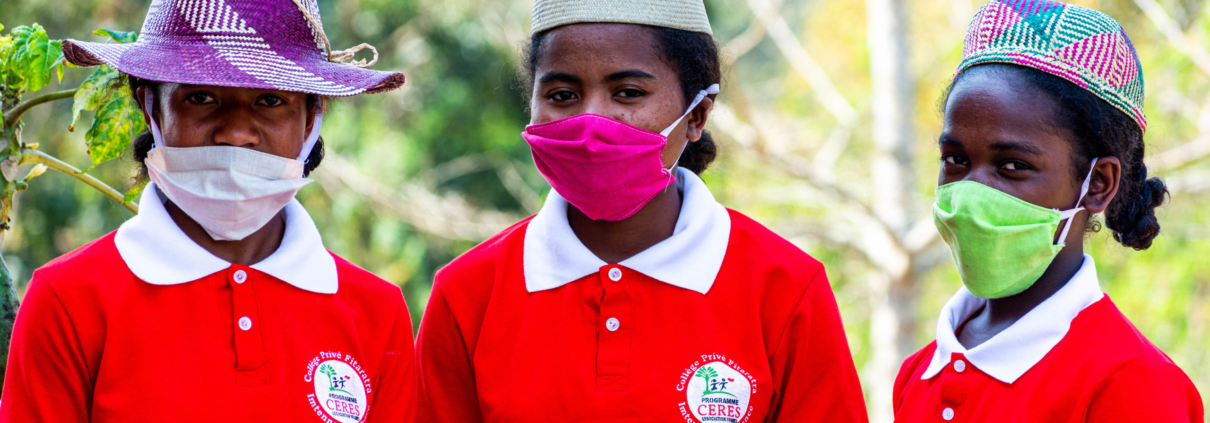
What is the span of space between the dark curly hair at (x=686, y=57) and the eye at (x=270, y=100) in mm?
659

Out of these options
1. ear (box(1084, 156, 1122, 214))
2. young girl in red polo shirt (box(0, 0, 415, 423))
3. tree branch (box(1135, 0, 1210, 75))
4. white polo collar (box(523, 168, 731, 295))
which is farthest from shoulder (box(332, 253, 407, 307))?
tree branch (box(1135, 0, 1210, 75))

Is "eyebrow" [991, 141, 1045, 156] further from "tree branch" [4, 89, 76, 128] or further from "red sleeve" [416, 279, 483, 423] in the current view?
"tree branch" [4, 89, 76, 128]

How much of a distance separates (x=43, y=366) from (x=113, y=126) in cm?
78

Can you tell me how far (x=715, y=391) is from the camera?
8.12 feet

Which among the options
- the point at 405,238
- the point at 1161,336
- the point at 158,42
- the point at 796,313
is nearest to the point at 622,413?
the point at 796,313

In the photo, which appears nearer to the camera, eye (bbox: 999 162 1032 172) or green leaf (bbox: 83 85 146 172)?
eye (bbox: 999 162 1032 172)

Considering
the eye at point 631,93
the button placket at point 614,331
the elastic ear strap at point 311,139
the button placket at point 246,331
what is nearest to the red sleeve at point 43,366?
the button placket at point 246,331

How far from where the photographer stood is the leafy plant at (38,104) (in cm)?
255

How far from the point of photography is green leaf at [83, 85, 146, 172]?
2.68 meters

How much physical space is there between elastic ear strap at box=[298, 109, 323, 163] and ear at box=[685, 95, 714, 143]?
38.1 inches

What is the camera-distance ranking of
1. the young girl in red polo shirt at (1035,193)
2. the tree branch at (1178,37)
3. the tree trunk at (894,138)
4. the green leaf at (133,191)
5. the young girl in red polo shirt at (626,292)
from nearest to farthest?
the young girl in red polo shirt at (1035,193), the young girl in red polo shirt at (626,292), the green leaf at (133,191), the tree branch at (1178,37), the tree trunk at (894,138)

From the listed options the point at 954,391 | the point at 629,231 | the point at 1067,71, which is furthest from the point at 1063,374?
the point at 629,231

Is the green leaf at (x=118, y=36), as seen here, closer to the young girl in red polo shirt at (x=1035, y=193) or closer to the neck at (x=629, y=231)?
the neck at (x=629, y=231)

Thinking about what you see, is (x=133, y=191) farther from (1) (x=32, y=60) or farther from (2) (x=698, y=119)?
(2) (x=698, y=119)
